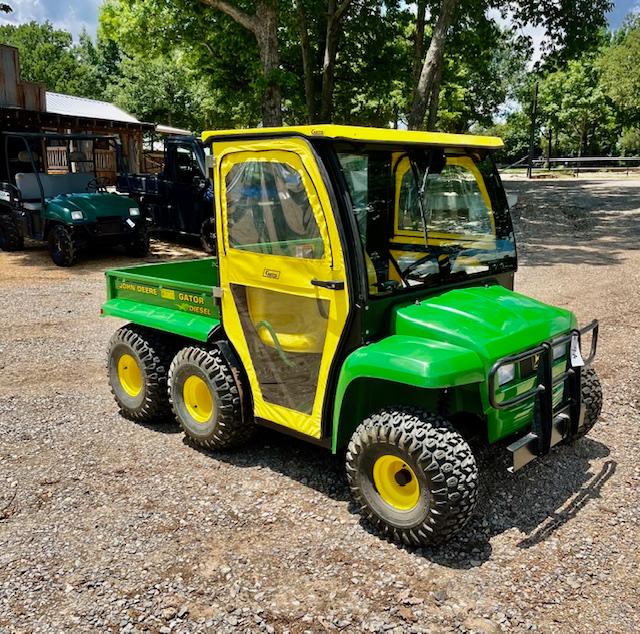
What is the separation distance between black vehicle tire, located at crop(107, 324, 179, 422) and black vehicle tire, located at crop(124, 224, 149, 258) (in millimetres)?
7277

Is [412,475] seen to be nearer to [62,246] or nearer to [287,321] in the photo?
[287,321]

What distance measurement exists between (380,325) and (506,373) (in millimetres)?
654

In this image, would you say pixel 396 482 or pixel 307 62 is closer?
pixel 396 482

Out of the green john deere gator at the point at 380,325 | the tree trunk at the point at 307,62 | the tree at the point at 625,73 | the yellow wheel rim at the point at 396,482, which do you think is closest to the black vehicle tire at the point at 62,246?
the green john deere gator at the point at 380,325

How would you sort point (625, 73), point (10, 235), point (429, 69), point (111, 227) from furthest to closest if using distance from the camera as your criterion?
point (625, 73) < point (429, 69) < point (10, 235) < point (111, 227)

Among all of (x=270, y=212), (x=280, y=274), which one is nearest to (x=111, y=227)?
(x=270, y=212)

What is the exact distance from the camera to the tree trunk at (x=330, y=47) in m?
15.6

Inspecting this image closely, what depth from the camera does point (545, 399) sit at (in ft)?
10.6

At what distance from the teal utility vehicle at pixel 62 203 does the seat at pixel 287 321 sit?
8.21 m

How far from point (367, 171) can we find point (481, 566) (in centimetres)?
200

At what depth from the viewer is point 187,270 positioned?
209 inches

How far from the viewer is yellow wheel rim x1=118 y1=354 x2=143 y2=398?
15.5ft

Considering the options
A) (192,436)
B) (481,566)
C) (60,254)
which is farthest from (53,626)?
(60,254)

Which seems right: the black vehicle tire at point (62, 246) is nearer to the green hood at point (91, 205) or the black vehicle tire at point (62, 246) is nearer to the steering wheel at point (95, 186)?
the green hood at point (91, 205)
